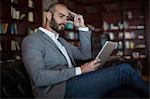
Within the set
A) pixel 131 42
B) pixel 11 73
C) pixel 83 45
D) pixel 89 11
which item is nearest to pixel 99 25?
pixel 89 11

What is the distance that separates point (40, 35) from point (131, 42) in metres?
5.61

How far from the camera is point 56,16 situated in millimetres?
1927

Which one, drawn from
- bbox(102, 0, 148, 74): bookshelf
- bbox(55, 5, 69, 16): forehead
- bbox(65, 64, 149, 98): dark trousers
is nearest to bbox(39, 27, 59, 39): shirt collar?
bbox(55, 5, 69, 16): forehead

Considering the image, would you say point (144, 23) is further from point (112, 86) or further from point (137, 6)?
point (112, 86)

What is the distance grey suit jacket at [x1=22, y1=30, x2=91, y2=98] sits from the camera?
5.15 feet

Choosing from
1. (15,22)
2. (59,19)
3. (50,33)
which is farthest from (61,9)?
(15,22)

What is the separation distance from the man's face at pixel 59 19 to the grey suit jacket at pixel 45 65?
0.14 metres

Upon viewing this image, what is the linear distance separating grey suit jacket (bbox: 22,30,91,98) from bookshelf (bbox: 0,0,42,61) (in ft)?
7.78

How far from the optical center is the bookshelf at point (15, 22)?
4.37 m

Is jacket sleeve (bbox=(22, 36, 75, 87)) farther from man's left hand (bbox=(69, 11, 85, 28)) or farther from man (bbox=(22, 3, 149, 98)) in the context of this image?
man's left hand (bbox=(69, 11, 85, 28))

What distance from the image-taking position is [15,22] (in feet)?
15.4

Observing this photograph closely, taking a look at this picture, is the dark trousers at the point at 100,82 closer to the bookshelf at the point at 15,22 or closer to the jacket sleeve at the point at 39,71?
the jacket sleeve at the point at 39,71

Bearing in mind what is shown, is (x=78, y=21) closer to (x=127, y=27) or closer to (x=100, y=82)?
(x=100, y=82)

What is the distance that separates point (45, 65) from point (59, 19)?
0.40 m
